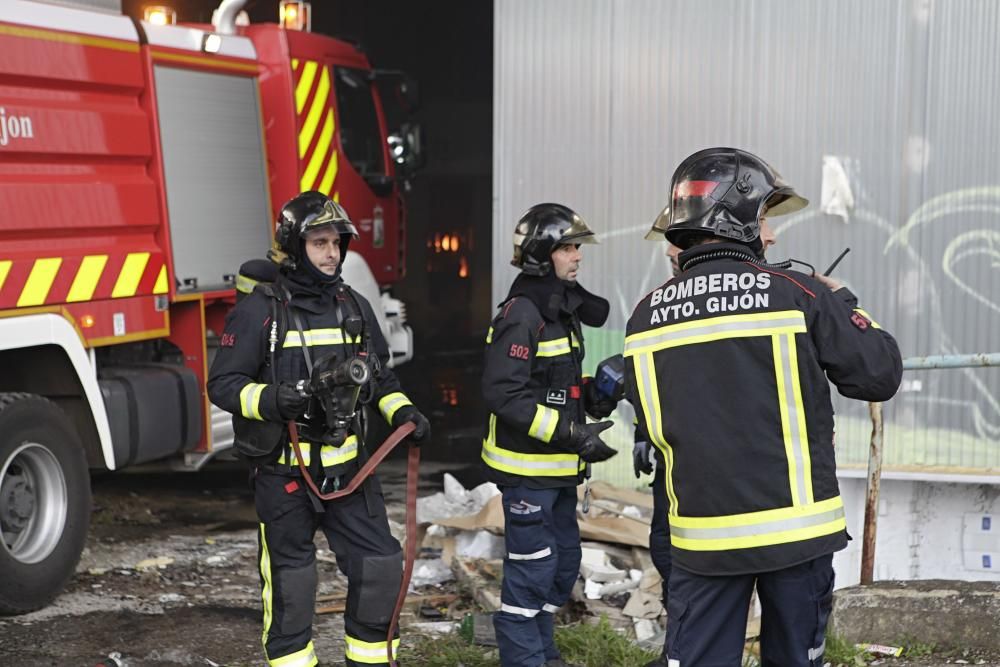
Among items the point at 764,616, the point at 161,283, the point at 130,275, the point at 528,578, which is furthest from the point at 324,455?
the point at 161,283

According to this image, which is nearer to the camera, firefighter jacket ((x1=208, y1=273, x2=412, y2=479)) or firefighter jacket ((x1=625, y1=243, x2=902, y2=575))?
firefighter jacket ((x1=625, y1=243, x2=902, y2=575))

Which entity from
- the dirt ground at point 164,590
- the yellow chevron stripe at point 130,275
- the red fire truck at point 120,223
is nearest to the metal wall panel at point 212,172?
the red fire truck at point 120,223

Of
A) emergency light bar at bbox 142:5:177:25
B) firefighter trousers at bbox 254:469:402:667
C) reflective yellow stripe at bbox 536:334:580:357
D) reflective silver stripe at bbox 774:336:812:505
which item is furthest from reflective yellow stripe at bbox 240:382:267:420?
emergency light bar at bbox 142:5:177:25

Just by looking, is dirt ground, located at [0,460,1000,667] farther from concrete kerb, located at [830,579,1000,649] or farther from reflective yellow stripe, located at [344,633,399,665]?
reflective yellow stripe, located at [344,633,399,665]

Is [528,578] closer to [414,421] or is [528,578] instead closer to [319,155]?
[414,421]

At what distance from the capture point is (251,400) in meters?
4.20

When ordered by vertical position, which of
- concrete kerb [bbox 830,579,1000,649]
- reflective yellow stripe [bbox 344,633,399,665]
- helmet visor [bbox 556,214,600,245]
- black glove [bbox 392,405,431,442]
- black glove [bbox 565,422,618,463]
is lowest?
concrete kerb [bbox 830,579,1000,649]

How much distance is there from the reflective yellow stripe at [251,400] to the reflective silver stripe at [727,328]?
1540 mm

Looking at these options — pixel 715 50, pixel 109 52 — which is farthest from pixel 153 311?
pixel 715 50

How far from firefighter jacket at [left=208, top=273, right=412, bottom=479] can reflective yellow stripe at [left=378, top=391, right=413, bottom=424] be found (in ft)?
0.59

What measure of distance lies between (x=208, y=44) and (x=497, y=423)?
12.0 ft

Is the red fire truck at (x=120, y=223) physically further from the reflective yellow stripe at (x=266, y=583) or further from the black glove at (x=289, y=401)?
the black glove at (x=289, y=401)

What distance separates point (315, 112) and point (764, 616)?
5.94m

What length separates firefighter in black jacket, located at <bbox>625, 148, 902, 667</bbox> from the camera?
3078mm
